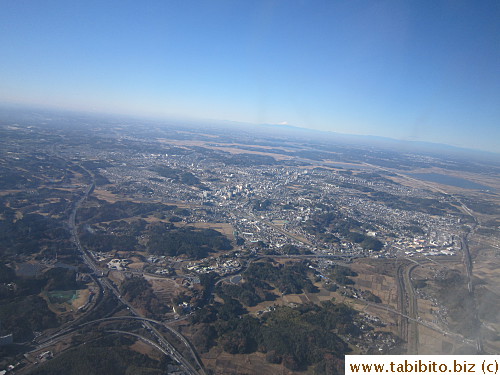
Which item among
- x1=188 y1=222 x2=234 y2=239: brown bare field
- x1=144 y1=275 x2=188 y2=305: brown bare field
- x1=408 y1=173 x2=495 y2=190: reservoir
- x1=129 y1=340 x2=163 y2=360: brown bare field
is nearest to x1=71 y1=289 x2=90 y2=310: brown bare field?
x1=144 y1=275 x2=188 y2=305: brown bare field

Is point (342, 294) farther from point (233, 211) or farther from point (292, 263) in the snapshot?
point (233, 211)

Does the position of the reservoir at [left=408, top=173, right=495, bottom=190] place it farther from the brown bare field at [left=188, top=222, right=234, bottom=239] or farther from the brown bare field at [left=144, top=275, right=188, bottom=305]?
the brown bare field at [left=144, top=275, right=188, bottom=305]

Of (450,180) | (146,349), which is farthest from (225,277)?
(450,180)

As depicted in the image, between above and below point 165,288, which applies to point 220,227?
above

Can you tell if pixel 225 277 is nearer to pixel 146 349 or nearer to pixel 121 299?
pixel 121 299

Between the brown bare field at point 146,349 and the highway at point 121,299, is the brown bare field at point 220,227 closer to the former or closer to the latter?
the highway at point 121,299

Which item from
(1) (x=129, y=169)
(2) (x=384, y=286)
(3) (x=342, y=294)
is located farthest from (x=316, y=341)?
(1) (x=129, y=169)
